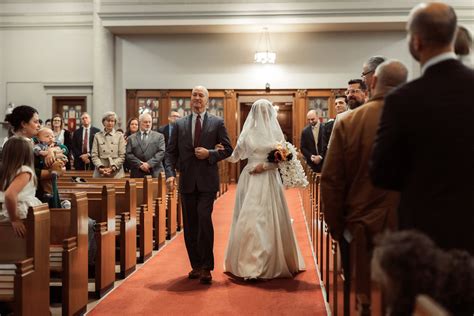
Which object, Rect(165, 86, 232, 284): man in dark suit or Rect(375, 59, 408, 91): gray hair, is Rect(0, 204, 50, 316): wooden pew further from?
Rect(375, 59, 408, 91): gray hair

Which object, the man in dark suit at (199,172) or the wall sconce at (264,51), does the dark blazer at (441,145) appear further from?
the wall sconce at (264,51)

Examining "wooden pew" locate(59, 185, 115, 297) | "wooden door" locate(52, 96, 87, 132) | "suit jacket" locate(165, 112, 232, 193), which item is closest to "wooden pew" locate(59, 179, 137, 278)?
"wooden pew" locate(59, 185, 115, 297)

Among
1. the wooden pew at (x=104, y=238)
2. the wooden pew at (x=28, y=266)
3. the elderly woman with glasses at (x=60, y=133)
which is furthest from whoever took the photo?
the elderly woman with glasses at (x=60, y=133)

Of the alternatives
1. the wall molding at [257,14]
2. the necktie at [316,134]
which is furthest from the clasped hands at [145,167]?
the wall molding at [257,14]

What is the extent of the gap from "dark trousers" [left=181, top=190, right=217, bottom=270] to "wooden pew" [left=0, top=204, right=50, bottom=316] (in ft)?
5.85

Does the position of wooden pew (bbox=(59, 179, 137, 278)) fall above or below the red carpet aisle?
above

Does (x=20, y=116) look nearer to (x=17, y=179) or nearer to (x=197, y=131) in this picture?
(x=17, y=179)

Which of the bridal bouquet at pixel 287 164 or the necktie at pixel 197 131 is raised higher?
the necktie at pixel 197 131

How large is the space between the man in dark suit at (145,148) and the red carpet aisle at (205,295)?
2.20 metres

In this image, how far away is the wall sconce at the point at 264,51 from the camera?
14.4 metres

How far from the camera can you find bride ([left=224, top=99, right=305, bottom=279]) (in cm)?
528

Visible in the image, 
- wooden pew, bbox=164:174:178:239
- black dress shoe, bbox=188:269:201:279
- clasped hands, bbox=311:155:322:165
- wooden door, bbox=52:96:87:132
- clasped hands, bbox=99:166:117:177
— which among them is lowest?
black dress shoe, bbox=188:269:201:279

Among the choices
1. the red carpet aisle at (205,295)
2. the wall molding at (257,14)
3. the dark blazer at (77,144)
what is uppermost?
the wall molding at (257,14)

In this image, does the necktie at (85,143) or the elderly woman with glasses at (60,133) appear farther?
the necktie at (85,143)
